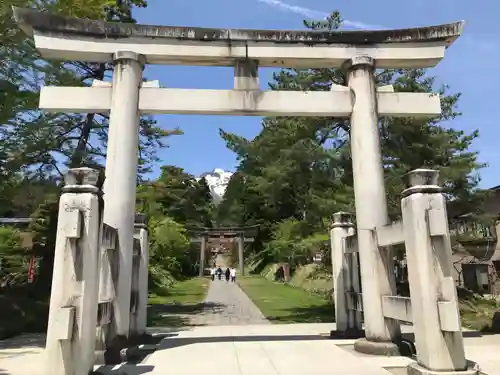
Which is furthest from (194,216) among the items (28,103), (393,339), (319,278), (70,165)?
(393,339)

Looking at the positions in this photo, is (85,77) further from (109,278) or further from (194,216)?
(194,216)

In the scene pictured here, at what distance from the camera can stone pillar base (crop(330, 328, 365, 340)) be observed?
798cm

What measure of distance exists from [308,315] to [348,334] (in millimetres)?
5136

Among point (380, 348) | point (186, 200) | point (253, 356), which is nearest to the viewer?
point (380, 348)

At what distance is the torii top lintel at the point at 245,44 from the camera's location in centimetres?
757

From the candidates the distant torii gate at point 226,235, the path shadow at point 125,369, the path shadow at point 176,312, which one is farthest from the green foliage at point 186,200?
the path shadow at point 125,369

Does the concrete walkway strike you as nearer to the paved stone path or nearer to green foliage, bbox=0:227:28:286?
the paved stone path

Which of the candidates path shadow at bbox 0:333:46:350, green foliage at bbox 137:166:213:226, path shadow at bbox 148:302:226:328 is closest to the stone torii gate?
path shadow at bbox 0:333:46:350

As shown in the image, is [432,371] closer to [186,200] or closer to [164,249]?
[164,249]

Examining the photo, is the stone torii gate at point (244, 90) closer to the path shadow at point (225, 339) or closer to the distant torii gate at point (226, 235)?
the path shadow at point (225, 339)

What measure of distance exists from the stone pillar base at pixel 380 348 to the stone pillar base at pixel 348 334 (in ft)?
4.79

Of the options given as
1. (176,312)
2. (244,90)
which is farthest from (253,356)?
(176,312)

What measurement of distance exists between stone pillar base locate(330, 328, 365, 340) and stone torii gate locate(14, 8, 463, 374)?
1.50m

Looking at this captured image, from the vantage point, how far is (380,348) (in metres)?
6.27
